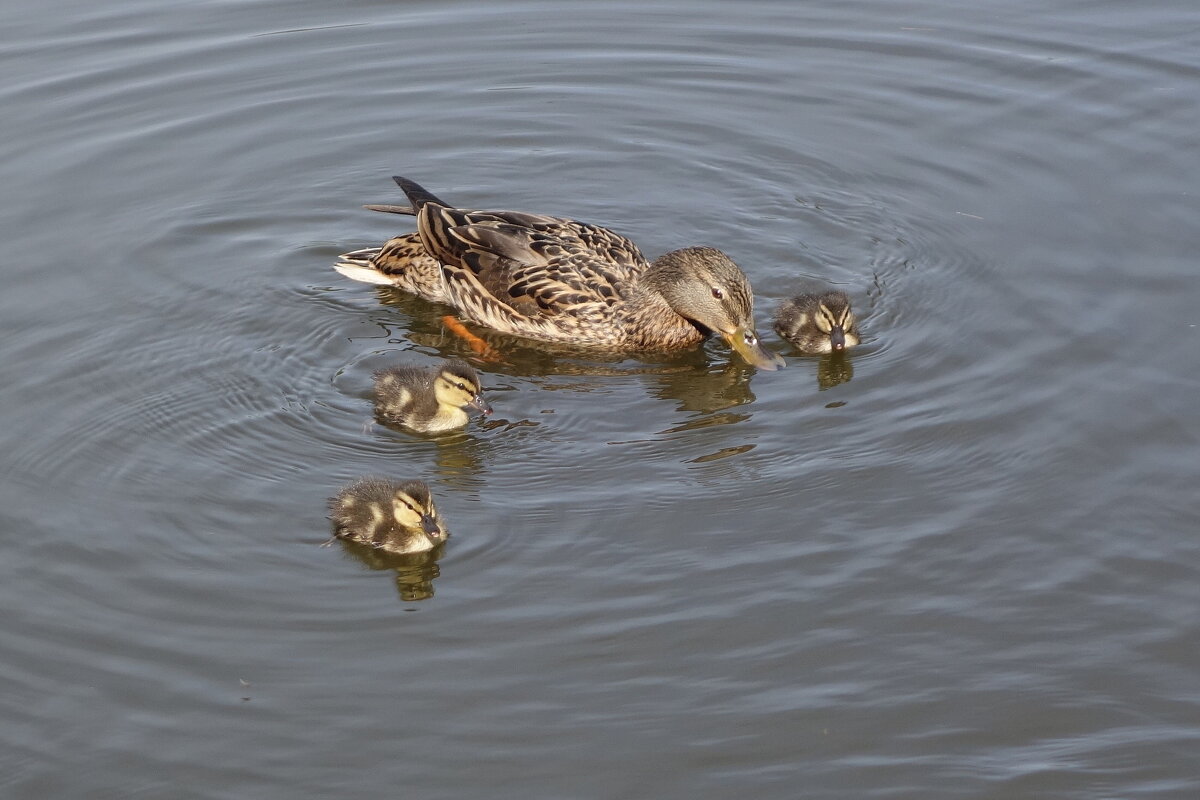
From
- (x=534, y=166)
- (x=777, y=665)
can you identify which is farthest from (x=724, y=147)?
(x=777, y=665)

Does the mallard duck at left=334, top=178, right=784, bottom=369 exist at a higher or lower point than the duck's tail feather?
lower

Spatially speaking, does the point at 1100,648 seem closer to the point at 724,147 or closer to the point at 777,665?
the point at 777,665

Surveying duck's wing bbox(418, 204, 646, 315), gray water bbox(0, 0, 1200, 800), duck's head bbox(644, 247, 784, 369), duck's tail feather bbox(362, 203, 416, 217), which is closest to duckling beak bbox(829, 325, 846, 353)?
gray water bbox(0, 0, 1200, 800)

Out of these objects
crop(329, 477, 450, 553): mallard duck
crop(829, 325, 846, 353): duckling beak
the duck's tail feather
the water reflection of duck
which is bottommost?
the water reflection of duck

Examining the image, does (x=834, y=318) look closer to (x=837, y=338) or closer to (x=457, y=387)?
(x=837, y=338)

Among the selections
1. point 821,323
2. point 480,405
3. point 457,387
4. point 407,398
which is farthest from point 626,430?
point 821,323

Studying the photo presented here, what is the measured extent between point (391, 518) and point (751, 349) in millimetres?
2564

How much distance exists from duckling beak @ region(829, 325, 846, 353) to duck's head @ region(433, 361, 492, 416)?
1.84 meters

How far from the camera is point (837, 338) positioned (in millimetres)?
7566

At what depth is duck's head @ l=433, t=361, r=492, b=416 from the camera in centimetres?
695

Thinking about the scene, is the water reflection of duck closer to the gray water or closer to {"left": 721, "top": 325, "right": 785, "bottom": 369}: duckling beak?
the gray water

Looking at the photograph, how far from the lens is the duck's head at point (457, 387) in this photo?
6.95 m

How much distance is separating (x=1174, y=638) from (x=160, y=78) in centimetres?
878

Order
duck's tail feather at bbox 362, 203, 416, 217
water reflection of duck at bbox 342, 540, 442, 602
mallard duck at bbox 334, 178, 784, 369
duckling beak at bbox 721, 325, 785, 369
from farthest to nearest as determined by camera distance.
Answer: duck's tail feather at bbox 362, 203, 416, 217, mallard duck at bbox 334, 178, 784, 369, duckling beak at bbox 721, 325, 785, 369, water reflection of duck at bbox 342, 540, 442, 602
